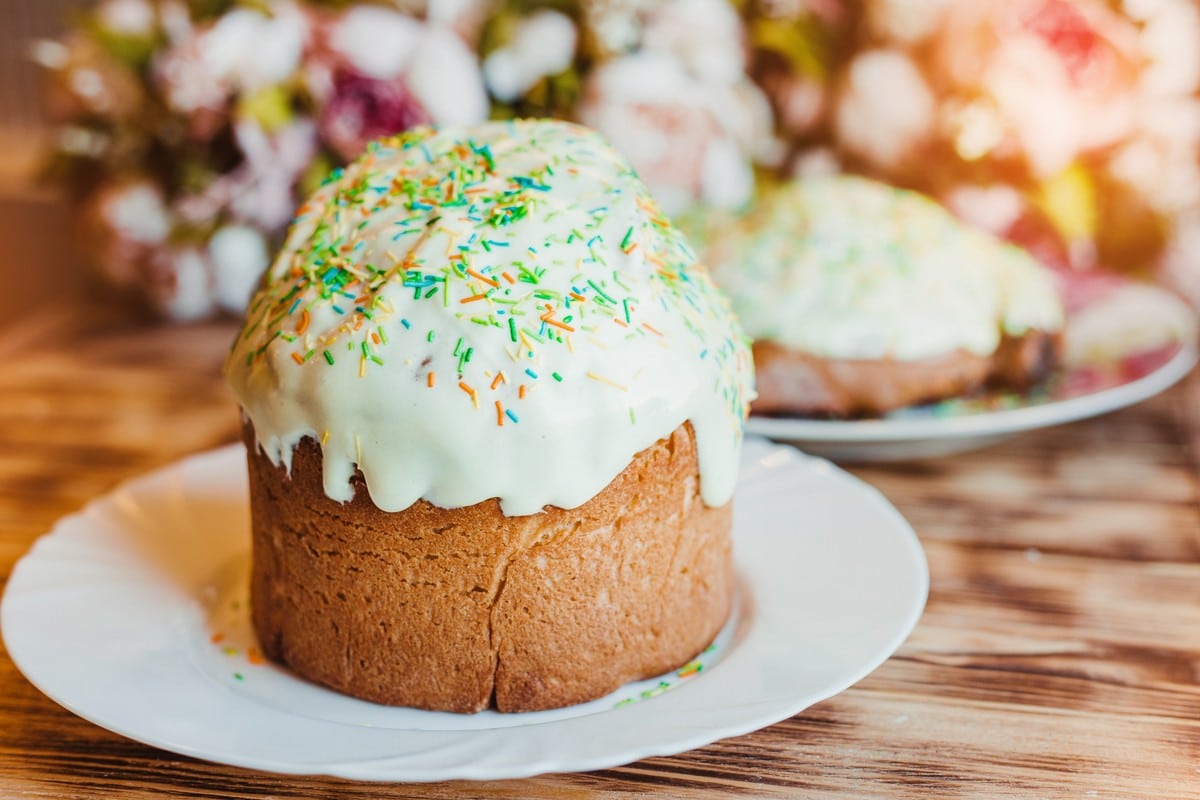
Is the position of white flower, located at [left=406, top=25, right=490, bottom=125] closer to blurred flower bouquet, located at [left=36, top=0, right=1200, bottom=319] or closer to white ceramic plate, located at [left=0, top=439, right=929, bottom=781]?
blurred flower bouquet, located at [left=36, top=0, right=1200, bottom=319]

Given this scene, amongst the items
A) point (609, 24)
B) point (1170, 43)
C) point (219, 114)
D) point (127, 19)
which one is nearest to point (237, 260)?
point (219, 114)

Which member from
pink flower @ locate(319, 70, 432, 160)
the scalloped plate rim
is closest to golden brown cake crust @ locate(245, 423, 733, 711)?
the scalloped plate rim

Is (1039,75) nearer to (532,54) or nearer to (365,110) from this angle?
(532,54)

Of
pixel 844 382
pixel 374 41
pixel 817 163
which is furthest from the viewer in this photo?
pixel 817 163

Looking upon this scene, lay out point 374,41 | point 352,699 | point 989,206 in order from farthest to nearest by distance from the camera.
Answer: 1. point 989,206
2. point 374,41
3. point 352,699

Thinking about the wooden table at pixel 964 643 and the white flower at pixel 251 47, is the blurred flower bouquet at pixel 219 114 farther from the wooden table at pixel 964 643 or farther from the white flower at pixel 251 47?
the wooden table at pixel 964 643

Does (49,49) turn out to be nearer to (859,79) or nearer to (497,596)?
(859,79)
